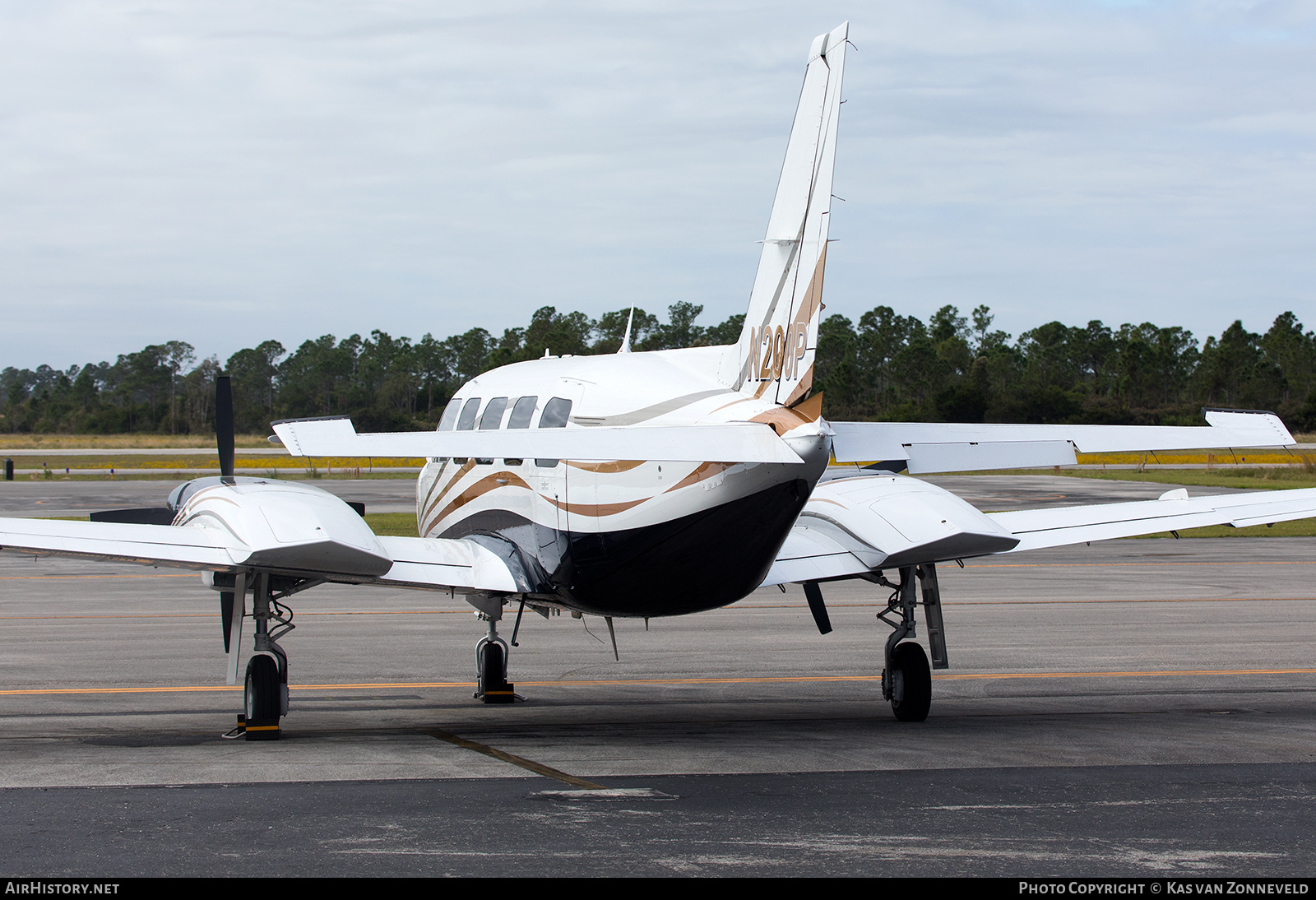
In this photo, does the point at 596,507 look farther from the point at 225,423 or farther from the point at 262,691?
the point at 225,423

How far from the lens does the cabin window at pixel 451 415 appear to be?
1319 centimetres

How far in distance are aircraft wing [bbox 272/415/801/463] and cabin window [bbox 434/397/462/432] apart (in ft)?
16.0

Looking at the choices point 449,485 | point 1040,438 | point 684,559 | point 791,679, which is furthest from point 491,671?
point 1040,438

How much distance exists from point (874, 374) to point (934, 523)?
384 feet

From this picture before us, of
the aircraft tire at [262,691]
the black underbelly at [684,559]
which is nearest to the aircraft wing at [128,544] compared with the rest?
the aircraft tire at [262,691]

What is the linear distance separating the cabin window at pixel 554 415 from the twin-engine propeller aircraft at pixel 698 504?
0.10ft

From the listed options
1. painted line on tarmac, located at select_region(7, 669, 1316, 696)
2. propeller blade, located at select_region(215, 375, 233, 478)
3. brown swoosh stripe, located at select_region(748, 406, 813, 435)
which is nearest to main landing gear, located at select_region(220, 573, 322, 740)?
propeller blade, located at select_region(215, 375, 233, 478)

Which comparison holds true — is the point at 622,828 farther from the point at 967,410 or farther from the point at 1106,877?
the point at 967,410

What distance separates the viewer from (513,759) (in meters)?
9.88

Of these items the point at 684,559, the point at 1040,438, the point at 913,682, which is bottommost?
the point at 913,682

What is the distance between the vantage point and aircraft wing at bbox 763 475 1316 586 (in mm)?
10883

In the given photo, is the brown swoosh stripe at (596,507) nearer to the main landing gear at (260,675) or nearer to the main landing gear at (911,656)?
the main landing gear at (260,675)

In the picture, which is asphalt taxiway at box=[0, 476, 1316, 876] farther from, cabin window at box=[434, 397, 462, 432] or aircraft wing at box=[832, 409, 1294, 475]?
cabin window at box=[434, 397, 462, 432]

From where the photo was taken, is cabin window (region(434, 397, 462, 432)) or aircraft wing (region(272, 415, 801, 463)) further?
cabin window (region(434, 397, 462, 432))
